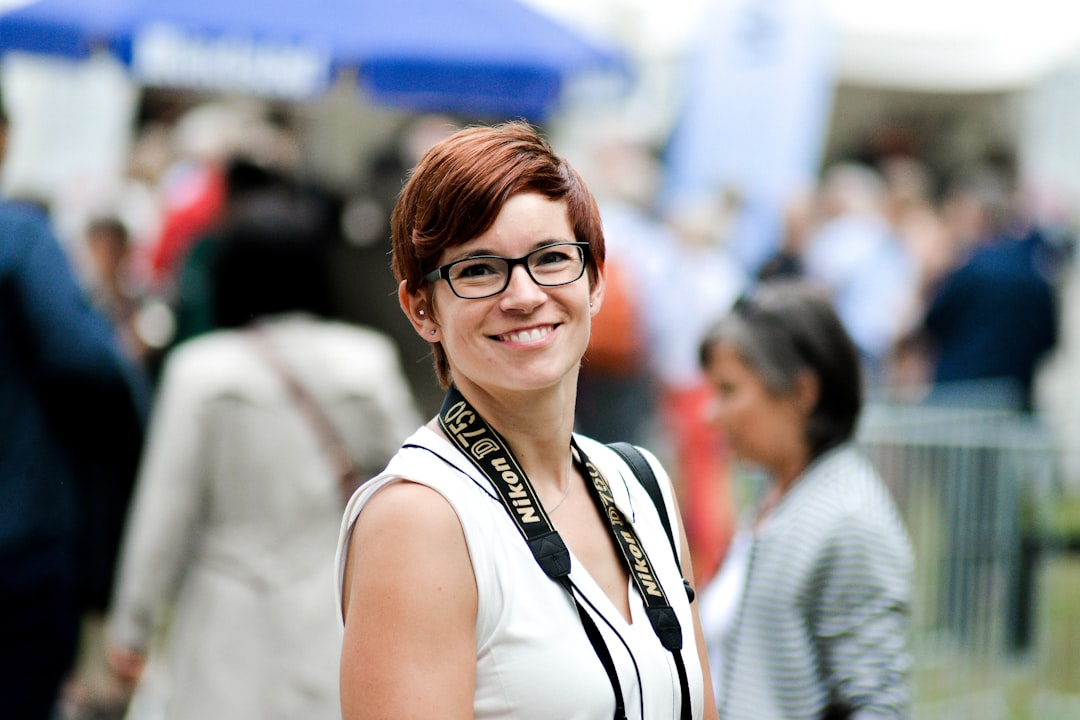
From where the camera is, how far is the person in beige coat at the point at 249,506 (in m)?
4.10

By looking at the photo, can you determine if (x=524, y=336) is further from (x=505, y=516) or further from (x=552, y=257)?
(x=505, y=516)

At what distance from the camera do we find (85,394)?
3945 millimetres

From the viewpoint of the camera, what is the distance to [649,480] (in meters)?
2.37

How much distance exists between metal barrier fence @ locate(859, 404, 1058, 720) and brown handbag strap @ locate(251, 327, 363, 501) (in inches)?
109

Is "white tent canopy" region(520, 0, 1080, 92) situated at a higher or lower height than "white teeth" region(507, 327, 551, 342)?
higher

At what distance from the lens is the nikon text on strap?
1972 mm

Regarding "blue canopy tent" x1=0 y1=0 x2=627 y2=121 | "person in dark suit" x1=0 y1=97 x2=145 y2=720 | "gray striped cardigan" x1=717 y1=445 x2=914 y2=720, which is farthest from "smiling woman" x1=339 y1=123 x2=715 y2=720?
"blue canopy tent" x1=0 y1=0 x2=627 y2=121

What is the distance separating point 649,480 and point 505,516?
1.42ft

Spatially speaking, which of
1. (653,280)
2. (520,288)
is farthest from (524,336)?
(653,280)

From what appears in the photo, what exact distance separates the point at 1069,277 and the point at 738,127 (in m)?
4.73

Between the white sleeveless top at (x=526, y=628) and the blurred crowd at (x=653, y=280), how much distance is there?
4.08 m

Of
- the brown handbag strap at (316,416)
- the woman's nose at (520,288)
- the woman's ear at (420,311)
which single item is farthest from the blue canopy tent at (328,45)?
the woman's nose at (520,288)

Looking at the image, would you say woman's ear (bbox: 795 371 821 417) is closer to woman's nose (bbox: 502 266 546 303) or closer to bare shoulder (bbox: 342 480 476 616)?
woman's nose (bbox: 502 266 546 303)

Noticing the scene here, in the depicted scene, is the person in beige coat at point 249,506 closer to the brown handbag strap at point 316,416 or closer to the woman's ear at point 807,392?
the brown handbag strap at point 316,416
